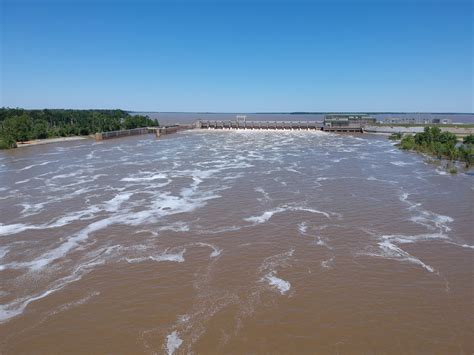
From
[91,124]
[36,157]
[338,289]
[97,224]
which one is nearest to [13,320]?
[97,224]

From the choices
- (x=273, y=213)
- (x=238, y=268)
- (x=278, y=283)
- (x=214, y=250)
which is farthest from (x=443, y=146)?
(x=278, y=283)

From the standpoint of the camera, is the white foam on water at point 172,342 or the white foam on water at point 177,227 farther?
the white foam on water at point 177,227

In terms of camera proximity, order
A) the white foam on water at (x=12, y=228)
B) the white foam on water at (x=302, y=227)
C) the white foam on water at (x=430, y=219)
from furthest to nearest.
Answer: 1. the white foam on water at (x=430, y=219)
2. the white foam on water at (x=12, y=228)
3. the white foam on water at (x=302, y=227)

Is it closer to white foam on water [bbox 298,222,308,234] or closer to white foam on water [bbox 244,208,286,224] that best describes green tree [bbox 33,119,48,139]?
white foam on water [bbox 244,208,286,224]

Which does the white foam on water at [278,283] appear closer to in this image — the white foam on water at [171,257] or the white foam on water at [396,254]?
the white foam on water at [171,257]

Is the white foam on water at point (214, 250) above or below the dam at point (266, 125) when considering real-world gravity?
below

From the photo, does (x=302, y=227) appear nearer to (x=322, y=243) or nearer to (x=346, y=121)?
(x=322, y=243)

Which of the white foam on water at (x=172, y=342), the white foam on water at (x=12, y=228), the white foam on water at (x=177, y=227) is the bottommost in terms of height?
the white foam on water at (x=172, y=342)

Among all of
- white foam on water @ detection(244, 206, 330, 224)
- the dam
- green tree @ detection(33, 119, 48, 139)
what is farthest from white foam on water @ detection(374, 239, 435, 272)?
the dam

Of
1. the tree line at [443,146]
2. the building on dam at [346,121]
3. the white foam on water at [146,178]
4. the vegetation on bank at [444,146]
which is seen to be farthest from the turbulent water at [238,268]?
the building on dam at [346,121]
